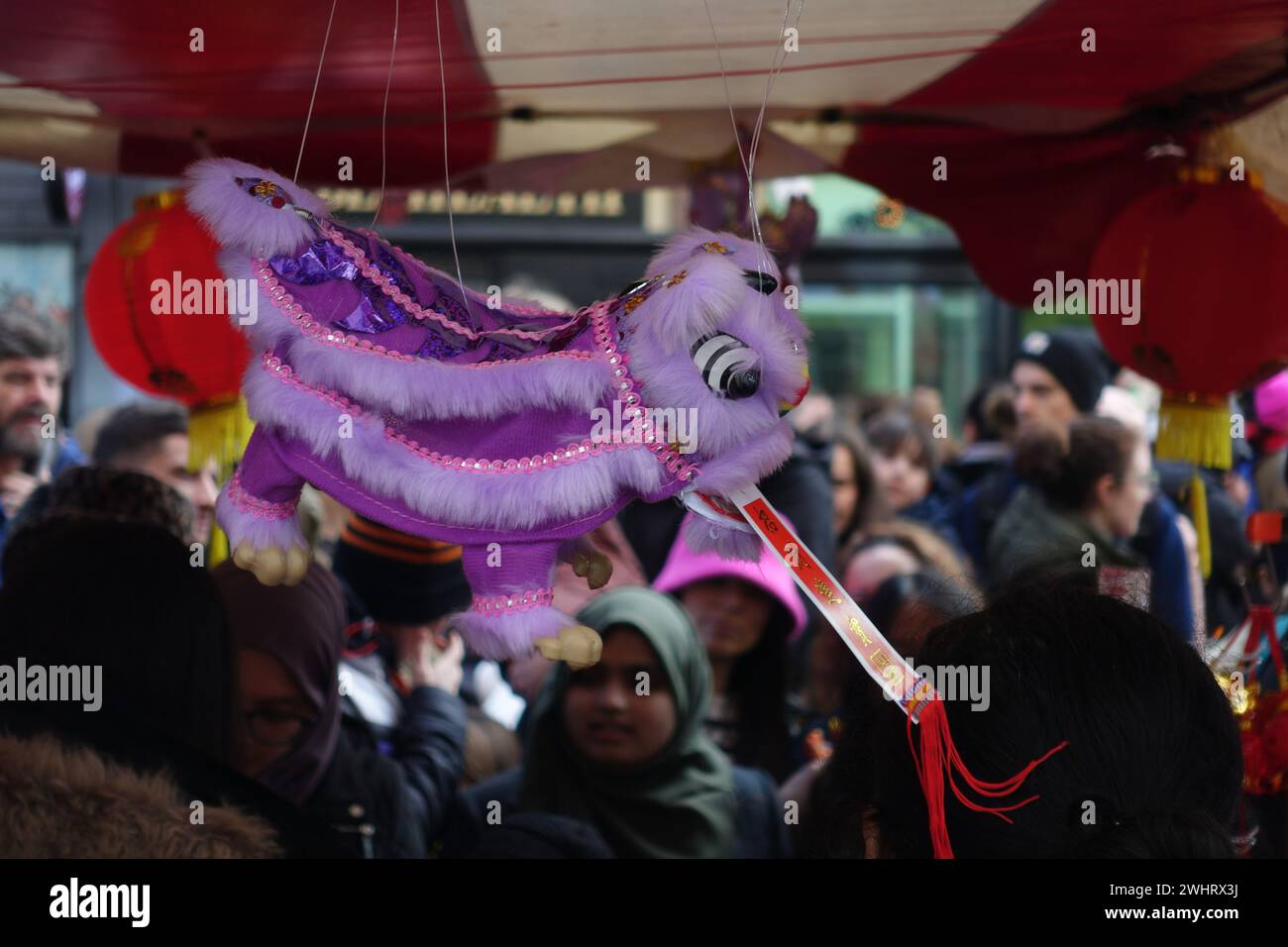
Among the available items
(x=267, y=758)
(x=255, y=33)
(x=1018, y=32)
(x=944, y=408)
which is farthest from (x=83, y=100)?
(x=944, y=408)

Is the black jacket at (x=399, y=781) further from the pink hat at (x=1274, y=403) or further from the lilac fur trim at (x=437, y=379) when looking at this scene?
the pink hat at (x=1274, y=403)

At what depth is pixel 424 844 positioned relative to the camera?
2.23 meters

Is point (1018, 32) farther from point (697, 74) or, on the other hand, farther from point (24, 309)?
point (24, 309)

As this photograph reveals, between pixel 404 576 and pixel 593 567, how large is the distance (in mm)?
1075

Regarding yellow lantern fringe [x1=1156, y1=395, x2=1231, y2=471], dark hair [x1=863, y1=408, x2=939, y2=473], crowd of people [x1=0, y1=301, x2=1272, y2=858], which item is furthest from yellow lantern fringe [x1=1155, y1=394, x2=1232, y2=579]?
dark hair [x1=863, y1=408, x2=939, y2=473]

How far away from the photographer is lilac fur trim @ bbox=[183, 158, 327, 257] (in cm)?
142

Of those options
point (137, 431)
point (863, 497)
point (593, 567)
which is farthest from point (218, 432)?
point (863, 497)

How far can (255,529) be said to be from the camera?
1442 mm

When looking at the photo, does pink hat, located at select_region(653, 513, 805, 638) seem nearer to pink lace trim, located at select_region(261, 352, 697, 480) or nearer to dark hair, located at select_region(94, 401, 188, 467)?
dark hair, located at select_region(94, 401, 188, 467)

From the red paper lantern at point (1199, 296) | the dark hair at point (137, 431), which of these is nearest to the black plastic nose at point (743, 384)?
the red paper lantern at point (1199, 296)

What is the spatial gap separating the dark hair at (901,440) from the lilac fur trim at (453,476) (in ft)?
9.56

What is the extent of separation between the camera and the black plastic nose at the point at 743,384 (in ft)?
4.34

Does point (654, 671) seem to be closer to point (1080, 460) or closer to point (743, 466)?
point (743, 466)

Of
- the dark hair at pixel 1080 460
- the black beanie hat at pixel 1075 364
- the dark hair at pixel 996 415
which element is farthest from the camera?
the dark hair at pixel 996 415
